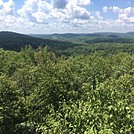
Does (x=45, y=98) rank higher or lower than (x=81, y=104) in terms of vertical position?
lower

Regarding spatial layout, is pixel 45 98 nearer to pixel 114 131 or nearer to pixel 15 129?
pixel 15 129

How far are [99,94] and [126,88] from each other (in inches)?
1743

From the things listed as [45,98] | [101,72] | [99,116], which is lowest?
[101,72]

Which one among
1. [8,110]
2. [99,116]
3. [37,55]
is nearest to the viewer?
[99,116]

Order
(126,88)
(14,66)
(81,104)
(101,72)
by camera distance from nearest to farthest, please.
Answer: (81,104)
(126,88)
(101,72)
(14,66)

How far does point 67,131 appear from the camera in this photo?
1516 cm

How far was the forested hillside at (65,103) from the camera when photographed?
46.0 ft

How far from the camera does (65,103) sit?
18891 mm

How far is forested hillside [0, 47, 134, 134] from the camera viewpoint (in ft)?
46.0

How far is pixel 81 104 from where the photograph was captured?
52.5ft

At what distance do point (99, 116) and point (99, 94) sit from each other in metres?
1.88

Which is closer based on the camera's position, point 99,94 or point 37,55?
point 99,94

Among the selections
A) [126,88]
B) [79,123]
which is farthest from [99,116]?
[126,88]

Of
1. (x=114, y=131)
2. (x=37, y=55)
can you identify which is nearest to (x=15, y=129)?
(x=114, y=131)
